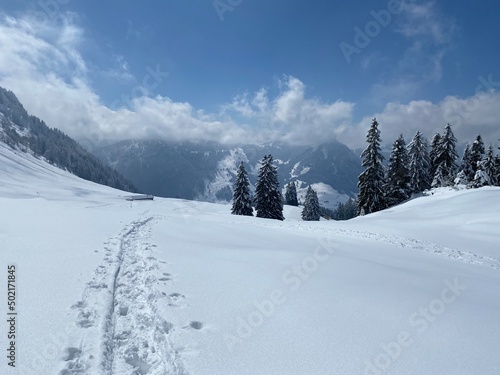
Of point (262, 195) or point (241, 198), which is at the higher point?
point (262, 195)

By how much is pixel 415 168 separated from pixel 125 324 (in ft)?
179

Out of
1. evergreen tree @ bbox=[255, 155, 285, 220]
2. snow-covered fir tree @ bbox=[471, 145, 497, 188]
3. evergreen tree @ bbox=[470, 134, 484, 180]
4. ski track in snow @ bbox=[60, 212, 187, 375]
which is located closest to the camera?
ski track in snow @ bbox=[60, 212, 187, 375]

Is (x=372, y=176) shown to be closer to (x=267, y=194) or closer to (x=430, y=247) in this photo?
(x=267, y=194)

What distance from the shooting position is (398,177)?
42.7m

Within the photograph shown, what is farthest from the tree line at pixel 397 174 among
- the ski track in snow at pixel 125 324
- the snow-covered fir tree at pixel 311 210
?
the ski track in snow at pixel 125 324

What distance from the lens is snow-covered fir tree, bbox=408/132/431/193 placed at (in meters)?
48.2

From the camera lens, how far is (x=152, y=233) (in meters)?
13.5

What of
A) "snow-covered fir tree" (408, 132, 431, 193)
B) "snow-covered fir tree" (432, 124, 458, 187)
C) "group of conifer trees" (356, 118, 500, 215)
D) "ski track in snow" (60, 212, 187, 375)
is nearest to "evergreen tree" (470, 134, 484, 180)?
"group of conifer trees" (356, 118, 500, 215)

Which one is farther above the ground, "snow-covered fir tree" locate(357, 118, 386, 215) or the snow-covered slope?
"snow-covered fir tree" locate(357, 118, 386, 215)

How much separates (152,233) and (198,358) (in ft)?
33.2

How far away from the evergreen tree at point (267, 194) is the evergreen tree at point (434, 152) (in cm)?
3130

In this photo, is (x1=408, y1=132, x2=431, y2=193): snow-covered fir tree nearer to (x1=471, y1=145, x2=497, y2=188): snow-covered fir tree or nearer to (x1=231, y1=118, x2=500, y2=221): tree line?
(x1=231, y1=118, x2=500, y2=221): tree line

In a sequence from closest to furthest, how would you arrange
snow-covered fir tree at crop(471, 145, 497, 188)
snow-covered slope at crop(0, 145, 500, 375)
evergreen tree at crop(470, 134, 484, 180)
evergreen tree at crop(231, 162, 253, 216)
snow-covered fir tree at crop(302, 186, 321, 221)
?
snow-covered slope at crop(0, 145, 500, 375) < snow-covered fir tree at crop(471, 145, 497, 188) < evergreen tree at crop(231, 162, 253, 216) < evergreen tree at crop(470, 134, 484, 180) < snow-covered fir tree at crop(302, 186, 321, 221)

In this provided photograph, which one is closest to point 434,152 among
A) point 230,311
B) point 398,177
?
point 398,177
